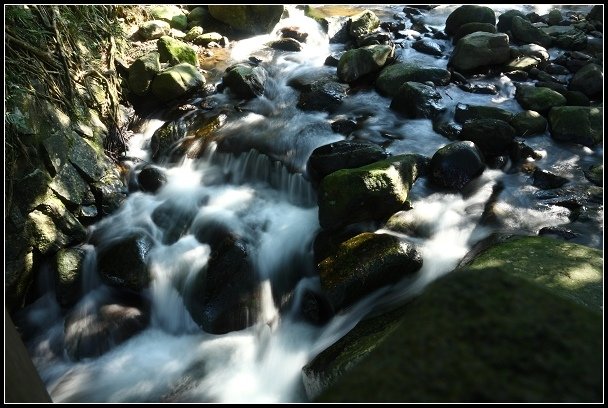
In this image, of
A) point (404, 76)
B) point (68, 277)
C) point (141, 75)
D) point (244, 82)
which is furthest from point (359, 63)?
point (68, 277)

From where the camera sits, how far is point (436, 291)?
3.36ft

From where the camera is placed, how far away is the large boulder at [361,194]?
15.6ft

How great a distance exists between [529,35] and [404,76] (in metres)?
4.89

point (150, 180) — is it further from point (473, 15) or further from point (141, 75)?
point (473, 15)

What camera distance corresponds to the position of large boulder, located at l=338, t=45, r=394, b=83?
29.5 ft

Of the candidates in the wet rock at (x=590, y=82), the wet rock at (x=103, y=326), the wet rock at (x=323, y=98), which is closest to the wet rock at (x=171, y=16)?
the wet rock at (x=323, y=98)

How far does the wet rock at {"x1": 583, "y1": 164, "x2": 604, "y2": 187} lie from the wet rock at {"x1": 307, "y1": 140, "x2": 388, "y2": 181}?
10.1ft

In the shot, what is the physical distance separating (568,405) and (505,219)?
508 centimetres

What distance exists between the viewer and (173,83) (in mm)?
7699

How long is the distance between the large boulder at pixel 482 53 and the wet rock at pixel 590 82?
68.6 inches

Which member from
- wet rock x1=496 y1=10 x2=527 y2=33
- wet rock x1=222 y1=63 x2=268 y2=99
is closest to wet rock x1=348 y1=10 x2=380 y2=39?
wet rock x1=496 y1=10 x2=527 y2=33

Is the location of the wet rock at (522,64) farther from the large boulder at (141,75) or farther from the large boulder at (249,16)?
the large boulder at (141,75)

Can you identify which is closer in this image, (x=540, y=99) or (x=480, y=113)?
(x=480, y=113)

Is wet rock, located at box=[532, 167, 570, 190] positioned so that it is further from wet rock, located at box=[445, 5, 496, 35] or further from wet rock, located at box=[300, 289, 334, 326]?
wet rock, located at box=[445, 5, 496, 35]
